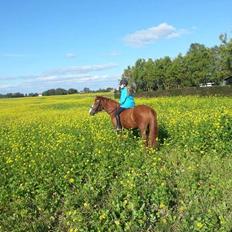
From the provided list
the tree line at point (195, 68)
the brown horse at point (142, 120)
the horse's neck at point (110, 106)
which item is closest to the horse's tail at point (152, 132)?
the brown horse at point (142, 120)

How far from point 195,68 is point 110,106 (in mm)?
68074

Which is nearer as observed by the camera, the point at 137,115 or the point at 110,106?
the point at 137,115

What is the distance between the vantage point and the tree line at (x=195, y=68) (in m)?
68.3

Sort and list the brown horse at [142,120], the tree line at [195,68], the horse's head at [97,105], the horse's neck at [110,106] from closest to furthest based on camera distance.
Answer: the brown horse at [142,120] < the horse's neck at [110,106] < the horse's head at [97,105] < the tree line at [195,68]

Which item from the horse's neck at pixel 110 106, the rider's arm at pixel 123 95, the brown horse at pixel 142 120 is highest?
the rider's arm at pixel 123 95

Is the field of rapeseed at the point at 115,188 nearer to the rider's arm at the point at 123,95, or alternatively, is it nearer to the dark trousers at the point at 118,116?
the dark trousers at the point at 118,116

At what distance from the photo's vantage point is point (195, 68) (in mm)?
80812

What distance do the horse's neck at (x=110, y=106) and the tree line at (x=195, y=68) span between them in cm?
5246

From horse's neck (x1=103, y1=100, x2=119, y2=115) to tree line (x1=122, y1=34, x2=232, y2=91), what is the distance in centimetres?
5246

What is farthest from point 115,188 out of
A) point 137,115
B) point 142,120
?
point 137,115

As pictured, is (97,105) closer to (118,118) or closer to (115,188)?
(118,118)

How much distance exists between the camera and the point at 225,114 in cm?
1334

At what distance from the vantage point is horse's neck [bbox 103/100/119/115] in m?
14.6

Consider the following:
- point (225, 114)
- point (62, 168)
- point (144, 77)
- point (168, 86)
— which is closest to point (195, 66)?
point (168, 86)
